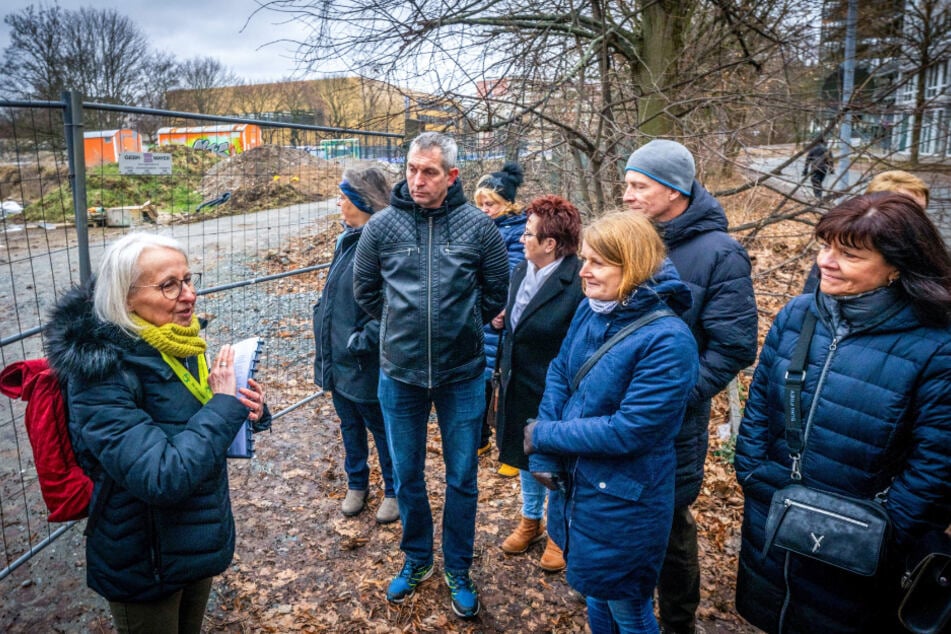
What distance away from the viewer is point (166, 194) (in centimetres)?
561

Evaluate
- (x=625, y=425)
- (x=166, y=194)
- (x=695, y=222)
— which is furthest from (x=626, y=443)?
(x=166, y=194)

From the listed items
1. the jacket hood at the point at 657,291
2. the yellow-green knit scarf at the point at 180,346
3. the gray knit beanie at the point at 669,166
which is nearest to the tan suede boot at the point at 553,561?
the jacket hood at the point at 657,291

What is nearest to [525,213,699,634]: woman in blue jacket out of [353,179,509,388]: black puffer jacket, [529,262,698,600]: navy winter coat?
[529,262,698,600]: navy winter coat

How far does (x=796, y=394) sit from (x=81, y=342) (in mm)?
2194

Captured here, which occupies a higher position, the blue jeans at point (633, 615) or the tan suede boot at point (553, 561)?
the blue jeans at point (633, 615)

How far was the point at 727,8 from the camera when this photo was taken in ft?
17.6

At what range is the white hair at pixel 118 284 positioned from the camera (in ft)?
5.71

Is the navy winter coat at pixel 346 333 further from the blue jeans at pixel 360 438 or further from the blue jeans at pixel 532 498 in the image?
the blue jeans at pixel 532 498

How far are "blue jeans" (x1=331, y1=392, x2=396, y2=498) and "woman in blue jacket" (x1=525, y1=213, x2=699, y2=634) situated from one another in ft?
5.34

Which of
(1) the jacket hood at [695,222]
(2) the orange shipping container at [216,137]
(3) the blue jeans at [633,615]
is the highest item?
(2) the orange shipping container at [216,137]

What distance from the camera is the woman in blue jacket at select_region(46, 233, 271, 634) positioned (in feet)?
5.46

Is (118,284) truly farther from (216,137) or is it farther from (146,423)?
(216,137)

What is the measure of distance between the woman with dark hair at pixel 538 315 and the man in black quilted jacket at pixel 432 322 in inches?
9.4

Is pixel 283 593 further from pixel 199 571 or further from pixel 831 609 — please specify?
pixel 831 609
